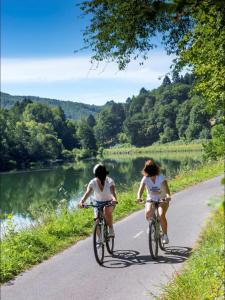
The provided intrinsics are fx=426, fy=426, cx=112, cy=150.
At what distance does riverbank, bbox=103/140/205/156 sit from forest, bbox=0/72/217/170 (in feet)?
9.98

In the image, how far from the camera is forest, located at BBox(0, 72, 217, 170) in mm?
105938

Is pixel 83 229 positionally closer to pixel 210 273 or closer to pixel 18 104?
pixel 210 273

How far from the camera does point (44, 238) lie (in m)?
10.8

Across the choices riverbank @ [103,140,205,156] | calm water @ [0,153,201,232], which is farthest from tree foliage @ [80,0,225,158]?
riverbank @ [103,140,205,156]

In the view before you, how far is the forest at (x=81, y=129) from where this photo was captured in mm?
105938

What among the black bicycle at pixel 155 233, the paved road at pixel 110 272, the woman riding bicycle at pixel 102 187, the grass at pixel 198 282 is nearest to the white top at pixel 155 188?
the black bicycle at pixel 155 233

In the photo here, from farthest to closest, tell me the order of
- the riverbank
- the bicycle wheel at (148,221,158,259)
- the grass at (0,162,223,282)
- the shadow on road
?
the riverbank → the grass at (0,162,223,282) → the shadow on road → the bicycle wheel at (148,221,158,259)

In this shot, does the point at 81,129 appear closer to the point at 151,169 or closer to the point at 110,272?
the point at 151,169

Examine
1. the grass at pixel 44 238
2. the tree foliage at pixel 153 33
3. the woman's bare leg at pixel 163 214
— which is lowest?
the grass at pixel 44 238

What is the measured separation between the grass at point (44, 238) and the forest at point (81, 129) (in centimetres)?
8148

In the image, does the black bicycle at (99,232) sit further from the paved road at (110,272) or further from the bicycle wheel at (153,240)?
the bicycle wheel at (153,240)

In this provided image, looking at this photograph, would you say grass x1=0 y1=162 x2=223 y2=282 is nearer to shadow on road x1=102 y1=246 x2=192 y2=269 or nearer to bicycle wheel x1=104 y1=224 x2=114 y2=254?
bicycle wheel x1=104 y1=224 x2=114 y2=254

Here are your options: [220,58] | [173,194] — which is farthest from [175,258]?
[173,194]

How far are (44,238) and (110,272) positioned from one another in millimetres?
3319
